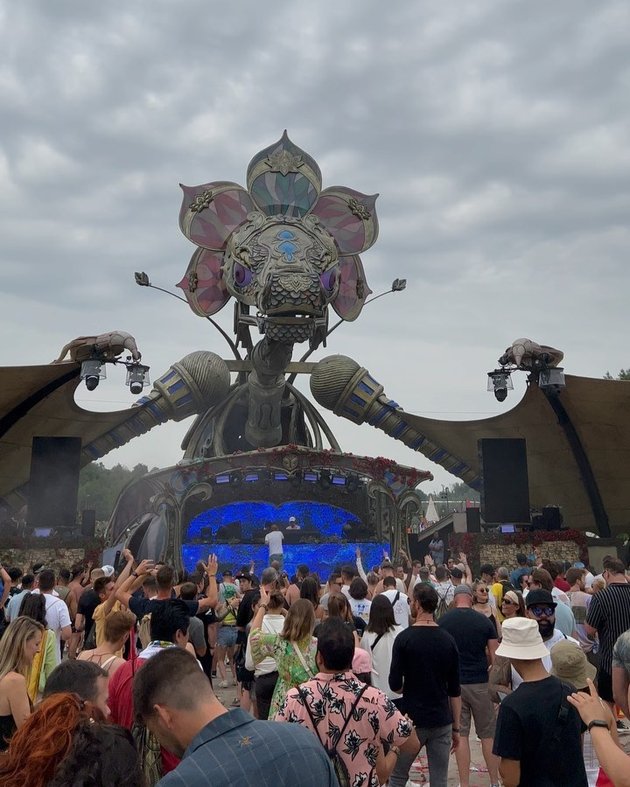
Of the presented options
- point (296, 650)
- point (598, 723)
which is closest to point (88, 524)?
point (296, 650)

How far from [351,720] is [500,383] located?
16263 mm

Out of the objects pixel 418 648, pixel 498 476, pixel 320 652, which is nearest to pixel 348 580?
pixel 418 648

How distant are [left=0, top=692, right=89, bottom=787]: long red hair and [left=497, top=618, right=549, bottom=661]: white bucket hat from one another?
6.42ft

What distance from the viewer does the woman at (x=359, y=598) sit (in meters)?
6.86

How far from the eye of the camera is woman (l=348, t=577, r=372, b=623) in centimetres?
686

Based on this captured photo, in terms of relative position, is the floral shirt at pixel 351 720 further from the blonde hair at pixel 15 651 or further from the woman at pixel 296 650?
the blonde hair at pixel 15 651

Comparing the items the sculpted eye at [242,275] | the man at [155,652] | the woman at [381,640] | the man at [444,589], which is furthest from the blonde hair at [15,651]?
the sculpted eye at [242,275]

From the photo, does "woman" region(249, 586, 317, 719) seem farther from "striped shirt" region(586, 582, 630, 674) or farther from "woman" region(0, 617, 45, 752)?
"striped shirt" region(586, 582, 630, 674)

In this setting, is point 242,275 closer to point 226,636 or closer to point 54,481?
point 54,481

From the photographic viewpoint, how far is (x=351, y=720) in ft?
10.9

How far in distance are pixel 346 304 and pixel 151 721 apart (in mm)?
20038

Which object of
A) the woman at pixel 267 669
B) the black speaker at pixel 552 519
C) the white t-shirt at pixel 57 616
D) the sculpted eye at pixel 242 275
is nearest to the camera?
the woman at pixel 267 669

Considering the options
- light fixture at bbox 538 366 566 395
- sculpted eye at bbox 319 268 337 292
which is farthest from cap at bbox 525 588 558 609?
sculpted eye at bbox 319 268 337 292

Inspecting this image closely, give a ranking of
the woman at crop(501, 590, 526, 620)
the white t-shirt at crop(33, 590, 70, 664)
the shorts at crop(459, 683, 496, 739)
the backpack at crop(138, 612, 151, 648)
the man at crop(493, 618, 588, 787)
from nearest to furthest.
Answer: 1. the man at crop(493, 618, 588, 787)
2. the backpack at crop(138, 612, 151, 648)
3. the shorts at crop(459, 683, 496, 739)
4. the woman at crop(501, 590, 526, 620)
5. the white t-shirt at crop(33, 590, 70, 664)
